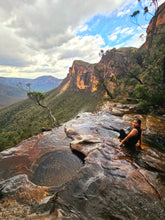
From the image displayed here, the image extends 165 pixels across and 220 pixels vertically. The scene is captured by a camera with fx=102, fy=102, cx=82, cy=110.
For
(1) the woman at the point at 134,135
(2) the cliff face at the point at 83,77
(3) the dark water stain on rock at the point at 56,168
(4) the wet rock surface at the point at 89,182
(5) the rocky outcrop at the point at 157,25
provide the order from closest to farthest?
1. (4) the wet rock surface at the point at 89,182
2. (3) the dark water stain on rock at the point at 56,168
3. (1) the woman at the point at 134,135
4. (5) the rocky outcrop at the point at 157,25
5. (2) the cliff face at the point at 83,77

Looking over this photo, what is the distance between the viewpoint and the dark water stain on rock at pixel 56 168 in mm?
4629

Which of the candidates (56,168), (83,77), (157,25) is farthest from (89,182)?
(83,77)

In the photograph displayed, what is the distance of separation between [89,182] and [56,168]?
2224mm

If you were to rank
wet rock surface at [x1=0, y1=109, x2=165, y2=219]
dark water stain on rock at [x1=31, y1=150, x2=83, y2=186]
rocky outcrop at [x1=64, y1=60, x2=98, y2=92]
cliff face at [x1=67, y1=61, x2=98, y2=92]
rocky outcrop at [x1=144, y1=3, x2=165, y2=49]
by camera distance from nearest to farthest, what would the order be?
wet rock surface at [x1=0, y1=109, x2=165, y2=219] → dark water stain on rock at [x1=31, y1=150, x2=83, y2=186] → rocky outcrop at [x1=144, y1=3, x2=165, y2=49] → rocky outcrop at [x1=64, y1=60, x2=98, y2=92] → cliff face at [x1=67, y1=61, x2=98, y2=92]

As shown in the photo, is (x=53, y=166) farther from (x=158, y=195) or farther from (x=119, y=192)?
(x=158, y=195)

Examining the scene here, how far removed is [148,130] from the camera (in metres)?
8.30

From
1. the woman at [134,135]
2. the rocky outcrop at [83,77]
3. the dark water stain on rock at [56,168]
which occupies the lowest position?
the dark water stain on rock at [56,168]

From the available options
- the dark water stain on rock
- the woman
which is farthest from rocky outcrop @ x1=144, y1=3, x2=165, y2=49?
the dark water stain on rock

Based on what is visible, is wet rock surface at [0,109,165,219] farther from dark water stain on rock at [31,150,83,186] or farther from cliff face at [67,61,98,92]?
cliff face at [67,61,98,92]

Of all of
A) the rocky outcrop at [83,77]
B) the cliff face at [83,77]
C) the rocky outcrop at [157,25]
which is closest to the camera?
the rocky outcrop at [157,25]

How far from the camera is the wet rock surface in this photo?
2895mm

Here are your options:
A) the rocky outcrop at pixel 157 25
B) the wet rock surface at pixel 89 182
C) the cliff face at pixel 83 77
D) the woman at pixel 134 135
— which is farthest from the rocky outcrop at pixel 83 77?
the wet rock surface at pixel 89 182

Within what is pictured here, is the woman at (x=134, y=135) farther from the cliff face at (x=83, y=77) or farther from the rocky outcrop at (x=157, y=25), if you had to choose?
the cliff face at (x=83, y=77)

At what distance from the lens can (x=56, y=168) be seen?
17.6 ft
